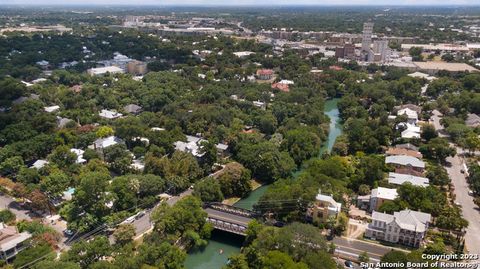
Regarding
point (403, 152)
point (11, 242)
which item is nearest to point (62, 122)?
point (11, 242)

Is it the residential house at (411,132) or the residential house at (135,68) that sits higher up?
the residential house at (135,68)

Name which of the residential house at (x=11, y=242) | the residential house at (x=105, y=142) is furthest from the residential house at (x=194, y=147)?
the residential house at (x=11, y=242)

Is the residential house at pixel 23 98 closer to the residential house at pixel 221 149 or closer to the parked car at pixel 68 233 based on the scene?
the residential house at pixel 221 149

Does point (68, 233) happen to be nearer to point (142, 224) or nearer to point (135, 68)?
point (142, 224)

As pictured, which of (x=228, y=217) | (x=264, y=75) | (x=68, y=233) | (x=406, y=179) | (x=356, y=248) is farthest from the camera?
(x=264, y=75)

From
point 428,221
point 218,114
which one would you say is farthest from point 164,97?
point 428,221

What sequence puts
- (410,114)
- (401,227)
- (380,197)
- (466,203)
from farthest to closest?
1. (410,114)
2. (466,203)
3. (380,197)
4. (401,227)
